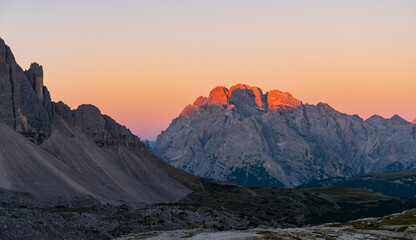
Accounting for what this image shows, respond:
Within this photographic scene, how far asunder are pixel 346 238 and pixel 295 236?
32.3 ft

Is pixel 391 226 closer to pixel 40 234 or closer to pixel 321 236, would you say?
pixel 321 236

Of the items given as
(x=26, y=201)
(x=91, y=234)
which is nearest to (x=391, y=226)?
(x=91, y=234)

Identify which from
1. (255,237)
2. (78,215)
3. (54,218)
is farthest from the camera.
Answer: (78,215)

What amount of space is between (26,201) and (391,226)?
13353cm

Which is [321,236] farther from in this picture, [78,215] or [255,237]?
[78,215]

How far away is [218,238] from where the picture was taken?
82688mm

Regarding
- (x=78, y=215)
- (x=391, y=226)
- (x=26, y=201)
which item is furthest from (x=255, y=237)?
(x=26, y=201)

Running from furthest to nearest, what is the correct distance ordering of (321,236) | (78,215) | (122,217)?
(122,217)
(78,215)
(321,236)

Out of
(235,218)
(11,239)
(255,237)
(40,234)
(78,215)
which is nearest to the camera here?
(255,237)

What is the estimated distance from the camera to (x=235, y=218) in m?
182

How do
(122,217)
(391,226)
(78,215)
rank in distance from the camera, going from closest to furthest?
(391,226) → (78,215) → (122,217)

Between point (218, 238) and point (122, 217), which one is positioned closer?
point (218, 238)

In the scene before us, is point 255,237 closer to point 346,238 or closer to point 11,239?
point 346,238

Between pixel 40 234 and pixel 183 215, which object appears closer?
pixel 40 234
